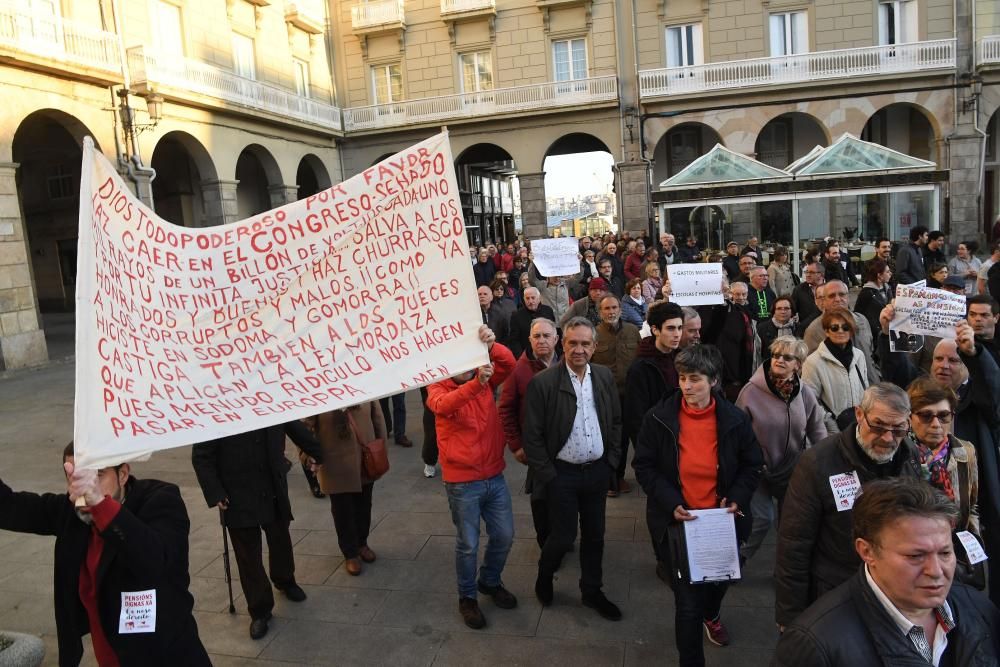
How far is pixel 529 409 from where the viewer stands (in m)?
3.86

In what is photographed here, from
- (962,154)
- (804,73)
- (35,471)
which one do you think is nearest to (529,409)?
(35,471)

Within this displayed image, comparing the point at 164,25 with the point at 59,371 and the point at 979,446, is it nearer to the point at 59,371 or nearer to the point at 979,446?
the point at 59,371

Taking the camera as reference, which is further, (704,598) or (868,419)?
(704,598)

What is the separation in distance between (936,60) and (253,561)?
25.1 metres

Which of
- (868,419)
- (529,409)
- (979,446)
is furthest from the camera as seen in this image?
(529,409)

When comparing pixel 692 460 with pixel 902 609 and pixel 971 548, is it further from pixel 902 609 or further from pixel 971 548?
pixel 902 609

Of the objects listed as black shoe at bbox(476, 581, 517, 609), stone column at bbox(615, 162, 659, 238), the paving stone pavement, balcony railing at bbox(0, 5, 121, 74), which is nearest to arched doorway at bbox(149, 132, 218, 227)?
balcony railing at bbox(0, 5, 121, 74)

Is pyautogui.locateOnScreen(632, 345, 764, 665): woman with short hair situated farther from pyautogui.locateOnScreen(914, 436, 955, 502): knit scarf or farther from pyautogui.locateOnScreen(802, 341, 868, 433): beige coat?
pyautogui.locateOnScreen(802, 341, 868, 433): beige coat

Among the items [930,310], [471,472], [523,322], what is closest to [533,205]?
[523,322]

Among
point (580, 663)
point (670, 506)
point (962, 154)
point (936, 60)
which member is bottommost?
point (580, 663)

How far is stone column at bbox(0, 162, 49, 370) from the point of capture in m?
12.7

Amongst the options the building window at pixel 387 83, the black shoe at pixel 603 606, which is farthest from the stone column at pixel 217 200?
the black shoe at pixel 603 606

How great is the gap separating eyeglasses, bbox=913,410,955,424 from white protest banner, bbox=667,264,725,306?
131 inches

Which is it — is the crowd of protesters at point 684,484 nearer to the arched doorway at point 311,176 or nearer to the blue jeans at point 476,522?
the blue jeans at point 476,522
